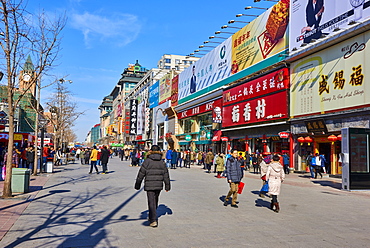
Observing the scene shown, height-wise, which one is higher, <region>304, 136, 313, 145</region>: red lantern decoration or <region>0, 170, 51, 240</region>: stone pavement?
<region>304, 136, 313, 145</region>: red lantern decoration

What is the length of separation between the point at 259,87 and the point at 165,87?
114 feet

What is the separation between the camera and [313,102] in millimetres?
23609

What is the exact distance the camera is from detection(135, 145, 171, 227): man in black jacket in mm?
7586

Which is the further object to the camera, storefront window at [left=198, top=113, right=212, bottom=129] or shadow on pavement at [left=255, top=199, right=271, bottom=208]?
storefront window at [left=198, top=113, right=212, bottom=129]

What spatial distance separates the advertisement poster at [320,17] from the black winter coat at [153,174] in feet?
54.4

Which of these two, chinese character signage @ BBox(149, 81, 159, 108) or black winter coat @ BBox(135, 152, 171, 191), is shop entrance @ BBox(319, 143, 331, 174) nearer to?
black winter coat @ BBox(135, 152, 171, 191)

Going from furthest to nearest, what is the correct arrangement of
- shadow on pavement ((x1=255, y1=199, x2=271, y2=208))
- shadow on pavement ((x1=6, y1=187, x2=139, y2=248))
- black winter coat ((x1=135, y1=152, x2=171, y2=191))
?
shadow on pavement ((x1=255, y1=199, x2=271, y2=208))
black winter coat ((x1=135, y1=152, x2=171, y2=191))
shadow on pavement ((x1=6, y1=187, x2=139, y2=248))

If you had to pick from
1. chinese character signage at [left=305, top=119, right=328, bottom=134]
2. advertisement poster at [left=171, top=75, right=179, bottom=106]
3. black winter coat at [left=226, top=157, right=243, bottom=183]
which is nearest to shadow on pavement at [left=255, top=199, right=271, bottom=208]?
black winter coat at [left=226, top=157, right=243, bottom=183]

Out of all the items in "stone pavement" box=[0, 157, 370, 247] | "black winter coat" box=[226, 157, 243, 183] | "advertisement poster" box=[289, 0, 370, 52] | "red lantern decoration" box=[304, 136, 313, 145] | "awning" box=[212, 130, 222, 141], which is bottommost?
"stone pavement" box=[0, 157, 370, 247]

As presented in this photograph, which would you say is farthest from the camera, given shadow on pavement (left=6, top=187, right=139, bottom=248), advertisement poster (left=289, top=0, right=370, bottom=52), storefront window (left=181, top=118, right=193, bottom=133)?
storefront window (left=181, top=118, right=193, bottom=133)

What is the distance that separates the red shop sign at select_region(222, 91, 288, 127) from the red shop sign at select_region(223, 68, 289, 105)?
1.51 feet

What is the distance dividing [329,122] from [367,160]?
269 inches

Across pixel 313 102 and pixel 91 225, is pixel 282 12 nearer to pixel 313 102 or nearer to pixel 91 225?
pixel 313 102

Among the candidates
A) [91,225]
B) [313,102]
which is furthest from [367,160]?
[91,225]
